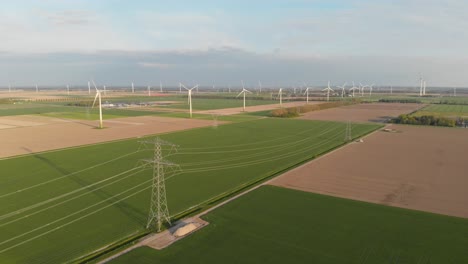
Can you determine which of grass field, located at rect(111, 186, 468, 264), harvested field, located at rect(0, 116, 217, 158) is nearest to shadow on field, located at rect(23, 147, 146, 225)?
grass field, located at rect(111, 186, 468, 264)

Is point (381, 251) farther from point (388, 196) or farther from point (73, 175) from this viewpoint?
point (73, 175)

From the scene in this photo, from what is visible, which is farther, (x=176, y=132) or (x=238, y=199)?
(x=176, y=132)

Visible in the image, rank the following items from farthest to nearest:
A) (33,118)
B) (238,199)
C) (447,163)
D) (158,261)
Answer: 1. (33,118)
2. (447,163)
3. (238,199)
4. (158,261)

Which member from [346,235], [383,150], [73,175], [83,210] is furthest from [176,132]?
[346,235]

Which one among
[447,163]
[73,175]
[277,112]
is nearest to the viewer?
[73,175]

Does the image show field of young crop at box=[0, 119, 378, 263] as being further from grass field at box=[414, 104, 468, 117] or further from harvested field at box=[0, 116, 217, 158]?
grass field at box=[414, 104, 468, 117]

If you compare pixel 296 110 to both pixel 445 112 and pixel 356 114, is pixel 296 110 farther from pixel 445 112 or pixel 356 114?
pixel 445 112

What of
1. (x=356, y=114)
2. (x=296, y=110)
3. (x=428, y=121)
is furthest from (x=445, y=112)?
(x=296, y=110)

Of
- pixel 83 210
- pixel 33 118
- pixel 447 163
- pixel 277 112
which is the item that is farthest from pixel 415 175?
pixel 33 118
